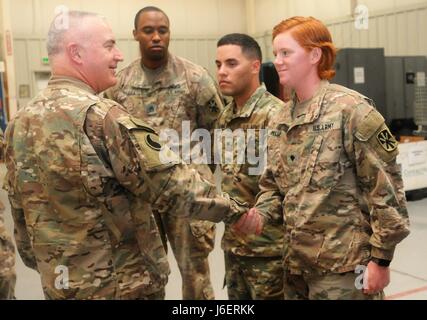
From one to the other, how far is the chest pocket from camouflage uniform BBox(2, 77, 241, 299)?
0.37 m

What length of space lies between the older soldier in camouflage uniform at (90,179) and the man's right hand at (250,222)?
249mm

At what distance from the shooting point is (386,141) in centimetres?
157

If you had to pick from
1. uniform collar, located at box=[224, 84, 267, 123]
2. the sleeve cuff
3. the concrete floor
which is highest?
uniform collar, located at box=[224, 84, 267, 123]

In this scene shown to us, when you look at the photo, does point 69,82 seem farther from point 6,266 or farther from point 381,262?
point 381,262

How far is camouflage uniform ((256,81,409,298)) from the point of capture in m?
1.56

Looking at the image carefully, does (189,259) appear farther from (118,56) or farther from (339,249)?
(118,56)

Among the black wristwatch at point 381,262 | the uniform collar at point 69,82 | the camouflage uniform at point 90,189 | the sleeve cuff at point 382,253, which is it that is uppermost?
the uniform collar at point 69,82

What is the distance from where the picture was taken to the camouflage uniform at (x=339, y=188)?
156 centimetres

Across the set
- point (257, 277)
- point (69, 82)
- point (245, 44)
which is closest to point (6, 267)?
point (69, 82)
